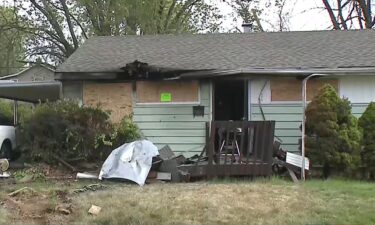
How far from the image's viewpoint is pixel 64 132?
1171cm

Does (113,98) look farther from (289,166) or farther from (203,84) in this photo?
(289,166)

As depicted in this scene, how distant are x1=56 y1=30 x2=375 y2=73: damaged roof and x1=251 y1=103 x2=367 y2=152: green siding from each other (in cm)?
101

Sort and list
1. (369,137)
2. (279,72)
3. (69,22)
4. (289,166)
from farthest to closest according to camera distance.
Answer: (69,22) < (279,72) < (369,137) < (289,166)

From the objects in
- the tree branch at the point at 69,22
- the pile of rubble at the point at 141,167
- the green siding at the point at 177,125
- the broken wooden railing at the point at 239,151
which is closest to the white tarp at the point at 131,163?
the pile of rubble at the point at 141,167

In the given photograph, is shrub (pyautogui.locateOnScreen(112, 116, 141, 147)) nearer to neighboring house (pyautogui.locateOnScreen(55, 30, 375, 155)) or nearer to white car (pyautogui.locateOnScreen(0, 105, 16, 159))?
neighboring house (pyautogui.locateOnScreen(55, 30, 375, 155))

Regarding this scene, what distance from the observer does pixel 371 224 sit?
23.5ft

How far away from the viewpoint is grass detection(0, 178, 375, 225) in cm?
729

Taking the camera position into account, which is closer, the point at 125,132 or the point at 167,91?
the point at 125,132

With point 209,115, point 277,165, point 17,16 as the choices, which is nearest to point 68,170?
point 209,115

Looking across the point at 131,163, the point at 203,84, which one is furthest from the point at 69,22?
the point at 131,163

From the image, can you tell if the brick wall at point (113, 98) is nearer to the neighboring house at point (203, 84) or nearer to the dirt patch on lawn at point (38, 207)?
the neighboring house at point (203, 84)

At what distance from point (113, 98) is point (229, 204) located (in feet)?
21.4

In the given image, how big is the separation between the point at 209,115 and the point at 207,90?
2.10ft

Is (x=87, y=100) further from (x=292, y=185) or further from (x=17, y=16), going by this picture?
(x=17, y=16)
